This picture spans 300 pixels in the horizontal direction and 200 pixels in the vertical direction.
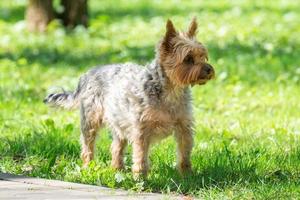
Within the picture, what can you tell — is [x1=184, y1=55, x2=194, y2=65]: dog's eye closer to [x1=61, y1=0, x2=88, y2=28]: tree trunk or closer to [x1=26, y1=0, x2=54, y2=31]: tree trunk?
[x1=26, y1=0, x2=54, y2=31]: tree trunk

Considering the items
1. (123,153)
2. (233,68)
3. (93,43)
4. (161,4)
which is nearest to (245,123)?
(123,153)

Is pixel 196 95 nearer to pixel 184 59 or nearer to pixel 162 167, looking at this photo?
pixel 162 167

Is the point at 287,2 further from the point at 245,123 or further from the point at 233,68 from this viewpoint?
the point at 245,123

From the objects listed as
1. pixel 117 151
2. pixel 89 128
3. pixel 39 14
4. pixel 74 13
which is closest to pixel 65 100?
pixel 89 128

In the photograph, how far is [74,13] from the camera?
16.8 m

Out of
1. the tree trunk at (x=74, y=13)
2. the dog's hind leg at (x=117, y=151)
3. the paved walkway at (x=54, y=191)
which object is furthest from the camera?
the tree trunk at (x=74, y=13)

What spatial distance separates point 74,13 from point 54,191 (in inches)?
412

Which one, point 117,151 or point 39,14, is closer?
point 117,151

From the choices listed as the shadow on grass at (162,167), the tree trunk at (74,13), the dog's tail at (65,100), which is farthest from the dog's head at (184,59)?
the tree trunk at (74,13)

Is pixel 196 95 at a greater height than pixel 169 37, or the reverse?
pixel 169 37

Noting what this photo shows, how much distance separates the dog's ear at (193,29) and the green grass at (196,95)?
107 cm

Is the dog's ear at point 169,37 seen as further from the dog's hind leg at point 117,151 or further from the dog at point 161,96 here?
the dog's hind leg at point 117,151

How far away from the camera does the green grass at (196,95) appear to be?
7.25 meters

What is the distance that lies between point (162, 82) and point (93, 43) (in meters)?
8.46
